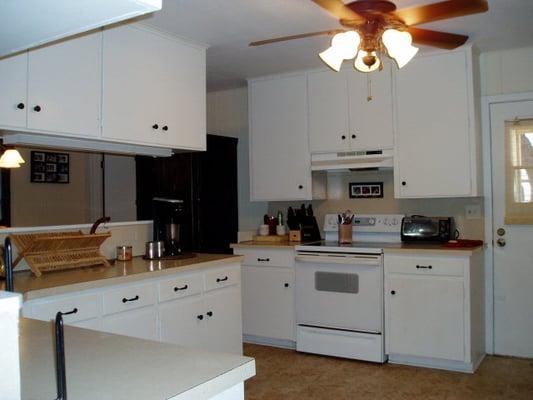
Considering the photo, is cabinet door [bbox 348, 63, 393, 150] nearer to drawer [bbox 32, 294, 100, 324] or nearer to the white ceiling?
the white ceiling

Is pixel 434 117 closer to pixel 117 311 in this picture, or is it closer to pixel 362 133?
pixel 362 133

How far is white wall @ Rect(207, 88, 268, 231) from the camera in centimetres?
513

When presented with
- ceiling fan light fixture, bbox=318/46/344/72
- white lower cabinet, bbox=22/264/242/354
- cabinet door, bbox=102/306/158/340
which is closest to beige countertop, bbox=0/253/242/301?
white lower cabinet, bbox=22/264/242/354

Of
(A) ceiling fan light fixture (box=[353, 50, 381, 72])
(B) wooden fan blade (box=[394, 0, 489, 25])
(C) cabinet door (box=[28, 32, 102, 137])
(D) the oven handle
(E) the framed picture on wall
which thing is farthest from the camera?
(D) the oven handle

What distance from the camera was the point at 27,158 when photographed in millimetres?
3035

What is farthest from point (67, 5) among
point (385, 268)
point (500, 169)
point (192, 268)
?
point (500, 169)

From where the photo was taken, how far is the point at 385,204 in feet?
14.7

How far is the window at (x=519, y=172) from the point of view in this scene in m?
3.98

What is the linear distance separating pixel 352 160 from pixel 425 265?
105cm

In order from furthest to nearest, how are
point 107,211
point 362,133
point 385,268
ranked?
point 362,133
point 385,268
point 107,211

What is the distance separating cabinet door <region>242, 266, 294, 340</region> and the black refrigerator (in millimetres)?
443

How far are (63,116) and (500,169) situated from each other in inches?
124

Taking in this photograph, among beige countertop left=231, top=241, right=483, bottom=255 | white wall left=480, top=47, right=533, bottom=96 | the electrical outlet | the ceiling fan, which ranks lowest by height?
beige countertop left=231, top=241, right=483, bottom=255

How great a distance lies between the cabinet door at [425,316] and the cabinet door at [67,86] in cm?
237
